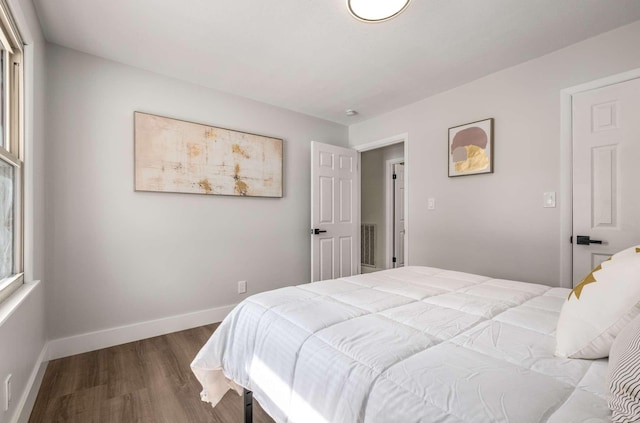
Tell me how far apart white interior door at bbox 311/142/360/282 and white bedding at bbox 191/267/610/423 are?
191 cm

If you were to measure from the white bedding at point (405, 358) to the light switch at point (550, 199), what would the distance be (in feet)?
3.46

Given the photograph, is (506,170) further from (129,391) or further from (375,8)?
(129,391)

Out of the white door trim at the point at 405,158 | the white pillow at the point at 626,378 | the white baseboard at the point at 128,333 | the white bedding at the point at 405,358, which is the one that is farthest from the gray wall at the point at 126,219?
the white pillow at the point at 626,378

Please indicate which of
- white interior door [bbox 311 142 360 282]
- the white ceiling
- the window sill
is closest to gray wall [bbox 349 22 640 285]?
the white ceiling

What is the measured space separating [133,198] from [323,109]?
7.31ft

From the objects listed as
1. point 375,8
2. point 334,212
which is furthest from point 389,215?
point 375,8

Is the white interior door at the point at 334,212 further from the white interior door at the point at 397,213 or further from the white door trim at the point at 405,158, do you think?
the white interior door at the point at 397,213

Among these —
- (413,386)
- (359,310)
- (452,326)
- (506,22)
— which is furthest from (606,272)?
→ (506,22)

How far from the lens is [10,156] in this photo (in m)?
1.46

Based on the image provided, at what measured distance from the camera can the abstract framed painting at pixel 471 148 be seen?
8.83 feet

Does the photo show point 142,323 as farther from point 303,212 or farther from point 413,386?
point 413,386

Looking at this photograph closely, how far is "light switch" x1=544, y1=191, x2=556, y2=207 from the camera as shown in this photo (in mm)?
2320

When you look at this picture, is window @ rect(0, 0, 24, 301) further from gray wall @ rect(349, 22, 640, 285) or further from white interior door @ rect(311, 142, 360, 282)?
gray wall @ rect(349, 22, 640, 285)

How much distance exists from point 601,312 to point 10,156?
2.45m
